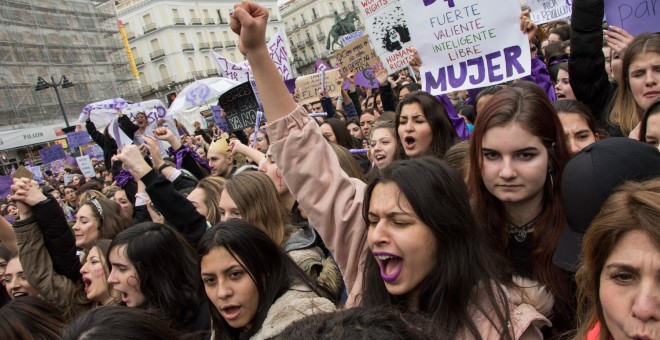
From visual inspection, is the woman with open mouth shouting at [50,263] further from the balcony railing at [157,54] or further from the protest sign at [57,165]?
the balcony railing at [157,54]

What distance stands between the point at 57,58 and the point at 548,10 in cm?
3271

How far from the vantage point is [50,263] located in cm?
355

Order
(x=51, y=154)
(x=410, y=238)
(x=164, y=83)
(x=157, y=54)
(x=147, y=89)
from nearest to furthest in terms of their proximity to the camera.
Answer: (x=410, y=238) → (x=51, y=154) → (x=157, y=54) → (x=164, y=83) → (x=147, y=89)

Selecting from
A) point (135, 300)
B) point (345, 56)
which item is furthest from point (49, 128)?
point (135, 300)

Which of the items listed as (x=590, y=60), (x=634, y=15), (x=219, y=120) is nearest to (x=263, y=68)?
(x=590, y=60)

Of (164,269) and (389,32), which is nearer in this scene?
(164,269)

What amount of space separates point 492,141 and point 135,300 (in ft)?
6.52

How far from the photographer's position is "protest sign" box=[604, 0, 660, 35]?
3508 millimetres

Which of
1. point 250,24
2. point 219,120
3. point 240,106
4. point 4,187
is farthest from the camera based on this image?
point 219,120

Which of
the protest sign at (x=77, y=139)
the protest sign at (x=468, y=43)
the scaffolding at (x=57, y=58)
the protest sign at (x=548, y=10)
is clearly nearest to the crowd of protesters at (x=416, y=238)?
the protest sign at (x=468, y=43)

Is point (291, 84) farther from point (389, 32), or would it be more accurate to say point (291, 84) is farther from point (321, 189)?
point (321, 189)

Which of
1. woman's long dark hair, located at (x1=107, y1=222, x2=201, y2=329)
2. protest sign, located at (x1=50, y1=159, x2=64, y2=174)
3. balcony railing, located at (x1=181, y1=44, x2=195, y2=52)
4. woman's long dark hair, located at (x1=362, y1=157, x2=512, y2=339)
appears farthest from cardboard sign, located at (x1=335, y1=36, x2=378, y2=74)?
balcony railing, located at (x1=181, y1=44, x2=195, y2=52)

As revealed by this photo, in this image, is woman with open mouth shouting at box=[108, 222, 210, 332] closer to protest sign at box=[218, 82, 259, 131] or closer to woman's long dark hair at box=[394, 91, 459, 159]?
woman's long dark hair at box=[394, 91, 459, 159]

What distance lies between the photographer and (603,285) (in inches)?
57.5
